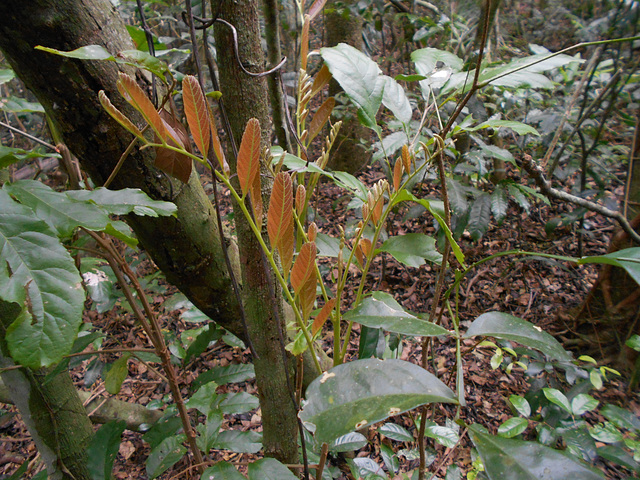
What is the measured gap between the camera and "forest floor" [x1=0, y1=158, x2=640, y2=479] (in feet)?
5.01

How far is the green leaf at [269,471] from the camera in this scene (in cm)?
67

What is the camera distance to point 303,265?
46 cm

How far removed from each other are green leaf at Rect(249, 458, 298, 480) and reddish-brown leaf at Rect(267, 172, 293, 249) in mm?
512

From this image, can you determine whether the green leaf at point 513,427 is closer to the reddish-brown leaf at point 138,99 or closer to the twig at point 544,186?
the twig at point 544,186

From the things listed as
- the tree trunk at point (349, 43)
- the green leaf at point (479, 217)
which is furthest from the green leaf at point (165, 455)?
the tree trunk at point (349, 43)

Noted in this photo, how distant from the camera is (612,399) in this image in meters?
1.54

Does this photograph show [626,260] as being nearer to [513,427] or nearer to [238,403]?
[513,427]

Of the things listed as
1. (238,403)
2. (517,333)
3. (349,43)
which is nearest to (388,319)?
(517,333)

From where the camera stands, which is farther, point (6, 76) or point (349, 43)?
point (349, 43)

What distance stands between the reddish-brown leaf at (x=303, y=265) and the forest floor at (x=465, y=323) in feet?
3.67

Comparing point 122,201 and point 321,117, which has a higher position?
point 321,117

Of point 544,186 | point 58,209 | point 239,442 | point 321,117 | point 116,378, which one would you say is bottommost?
point 239,442

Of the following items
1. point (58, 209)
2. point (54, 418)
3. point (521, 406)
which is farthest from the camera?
point (521, 406)

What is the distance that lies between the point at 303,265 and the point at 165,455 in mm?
781
